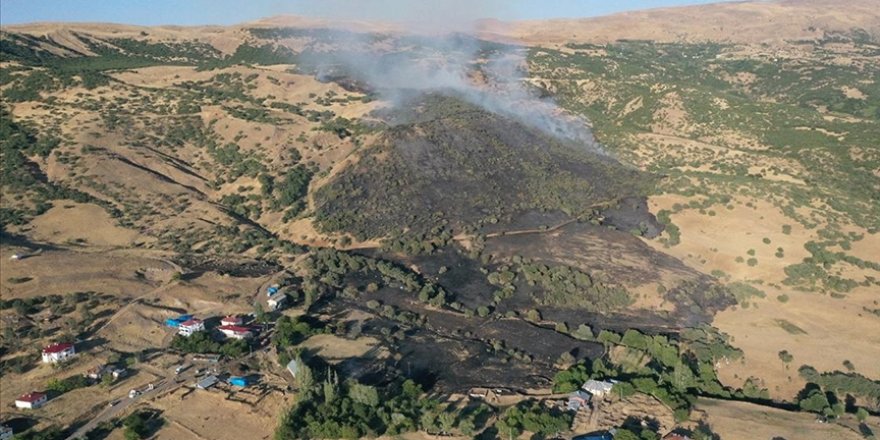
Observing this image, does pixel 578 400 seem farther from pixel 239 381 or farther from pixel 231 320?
pixel 231 320

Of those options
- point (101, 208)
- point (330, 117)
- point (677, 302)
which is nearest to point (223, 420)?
point (677, 302)

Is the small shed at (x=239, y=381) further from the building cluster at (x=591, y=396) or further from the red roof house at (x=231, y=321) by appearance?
the building cluster at (x=591, y=396)

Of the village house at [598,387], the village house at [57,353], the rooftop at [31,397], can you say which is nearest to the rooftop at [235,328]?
the village house at [57,353]

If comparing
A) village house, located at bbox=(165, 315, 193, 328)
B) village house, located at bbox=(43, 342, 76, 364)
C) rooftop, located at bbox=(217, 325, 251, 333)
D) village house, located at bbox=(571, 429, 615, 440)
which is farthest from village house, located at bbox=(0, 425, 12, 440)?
village house, located at bbox=(571, 429, 615, 440)

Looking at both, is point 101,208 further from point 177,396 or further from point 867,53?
point 867,53

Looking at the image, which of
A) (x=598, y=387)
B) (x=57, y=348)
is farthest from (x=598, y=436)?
(x=57, y=348)
